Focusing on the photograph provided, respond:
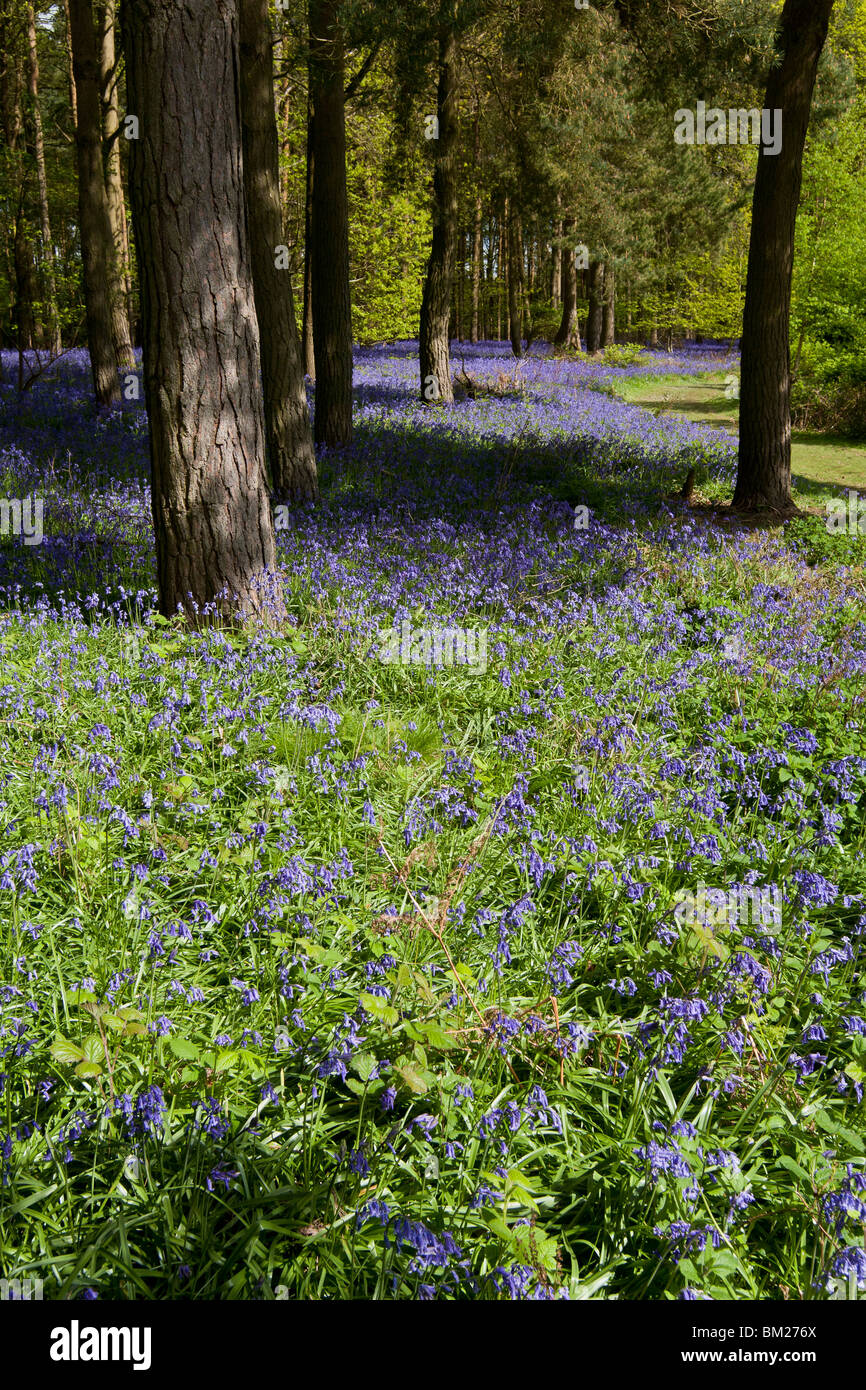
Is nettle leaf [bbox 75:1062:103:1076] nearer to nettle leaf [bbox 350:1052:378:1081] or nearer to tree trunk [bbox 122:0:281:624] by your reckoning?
nettle leaf [bbox 350:1052:378:1081]

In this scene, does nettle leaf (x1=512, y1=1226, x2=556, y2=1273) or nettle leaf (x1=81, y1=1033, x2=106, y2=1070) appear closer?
nettle leaf (x1=512, y1=1226, x2=556, y2=1273)

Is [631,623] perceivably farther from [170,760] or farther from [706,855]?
[170,760]

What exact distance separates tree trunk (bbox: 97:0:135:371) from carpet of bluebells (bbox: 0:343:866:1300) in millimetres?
10265

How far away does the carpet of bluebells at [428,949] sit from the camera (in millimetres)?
2146

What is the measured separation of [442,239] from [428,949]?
50.3 ft

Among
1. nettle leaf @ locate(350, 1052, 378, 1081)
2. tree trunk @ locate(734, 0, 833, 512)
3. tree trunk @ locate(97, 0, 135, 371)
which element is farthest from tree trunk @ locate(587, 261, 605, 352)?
nettle leaf @ locate(350, 1052, 378, 1081)

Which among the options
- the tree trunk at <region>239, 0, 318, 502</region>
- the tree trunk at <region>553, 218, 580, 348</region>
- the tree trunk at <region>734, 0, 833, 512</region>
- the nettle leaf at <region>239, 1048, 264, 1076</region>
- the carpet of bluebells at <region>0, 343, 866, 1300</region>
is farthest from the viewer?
the tree trunk at <region>553, 218, 580, 348</region>

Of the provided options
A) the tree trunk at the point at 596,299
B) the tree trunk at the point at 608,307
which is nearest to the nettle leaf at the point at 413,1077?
the tree trunk at the point at 608,307

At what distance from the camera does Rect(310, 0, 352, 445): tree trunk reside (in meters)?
9.84

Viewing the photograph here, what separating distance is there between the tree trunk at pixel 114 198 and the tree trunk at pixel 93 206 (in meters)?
0.38

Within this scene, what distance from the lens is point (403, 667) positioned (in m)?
5.18

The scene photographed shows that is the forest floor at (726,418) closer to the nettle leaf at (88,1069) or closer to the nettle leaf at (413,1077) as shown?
the nettle leaf at (413,1077)

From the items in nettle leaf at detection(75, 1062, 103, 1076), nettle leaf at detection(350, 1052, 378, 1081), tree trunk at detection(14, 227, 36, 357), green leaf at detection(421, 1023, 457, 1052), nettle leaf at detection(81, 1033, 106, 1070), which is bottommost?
nettle leaf at detection(81, 1033, 106, 1070)

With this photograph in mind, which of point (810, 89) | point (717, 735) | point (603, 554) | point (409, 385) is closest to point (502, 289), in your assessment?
point (409, 385)
